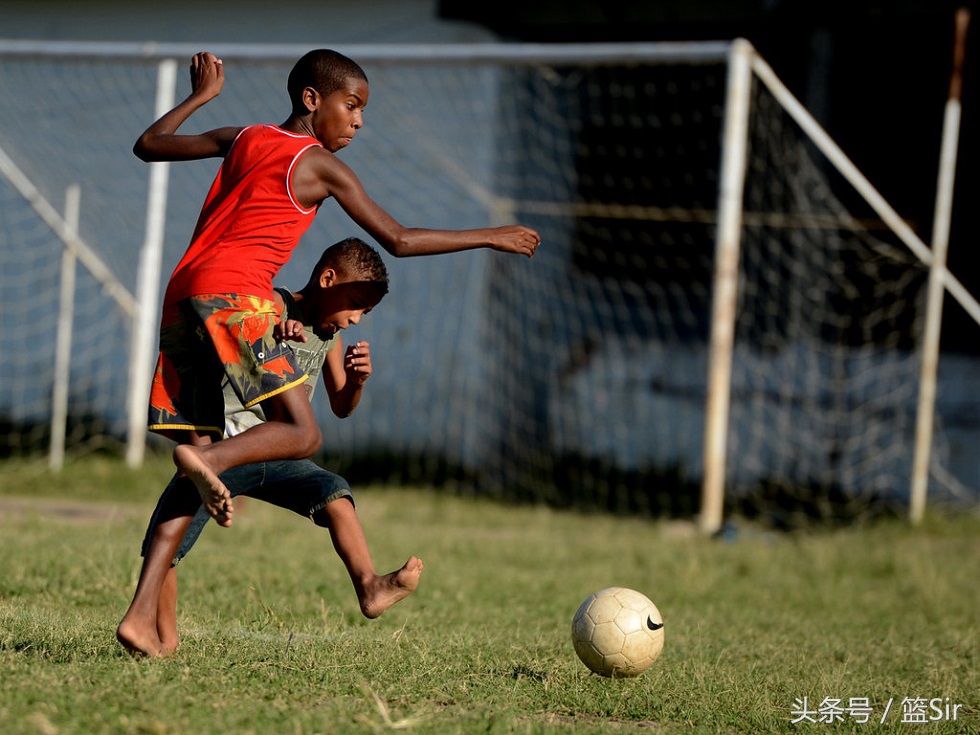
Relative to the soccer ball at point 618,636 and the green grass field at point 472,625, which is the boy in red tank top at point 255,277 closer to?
the green grass field at point 472,625

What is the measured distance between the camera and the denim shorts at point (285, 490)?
411 cm

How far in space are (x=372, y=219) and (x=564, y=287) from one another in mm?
7912

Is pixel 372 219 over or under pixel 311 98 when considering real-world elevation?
under

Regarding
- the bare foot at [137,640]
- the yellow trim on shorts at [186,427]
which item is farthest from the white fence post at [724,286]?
the bare foot at [137,640]

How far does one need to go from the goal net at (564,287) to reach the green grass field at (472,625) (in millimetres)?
1750

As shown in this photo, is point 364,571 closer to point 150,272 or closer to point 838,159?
point 838,159

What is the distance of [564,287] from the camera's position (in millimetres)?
11867

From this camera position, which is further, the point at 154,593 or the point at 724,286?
the point at 724,286

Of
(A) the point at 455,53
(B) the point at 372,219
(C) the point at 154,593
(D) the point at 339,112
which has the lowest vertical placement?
(C) the point at 154,593

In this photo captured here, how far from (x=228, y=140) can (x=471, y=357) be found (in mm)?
7481

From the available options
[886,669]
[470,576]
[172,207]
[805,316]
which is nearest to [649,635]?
[886,669]

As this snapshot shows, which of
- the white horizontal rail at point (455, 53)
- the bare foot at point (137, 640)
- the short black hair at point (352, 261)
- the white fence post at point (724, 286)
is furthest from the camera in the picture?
the white horizontal rail at point (455, 53)

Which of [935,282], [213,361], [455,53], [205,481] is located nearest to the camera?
[205,481]

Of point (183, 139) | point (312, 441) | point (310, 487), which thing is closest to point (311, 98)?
point (183, 139)
